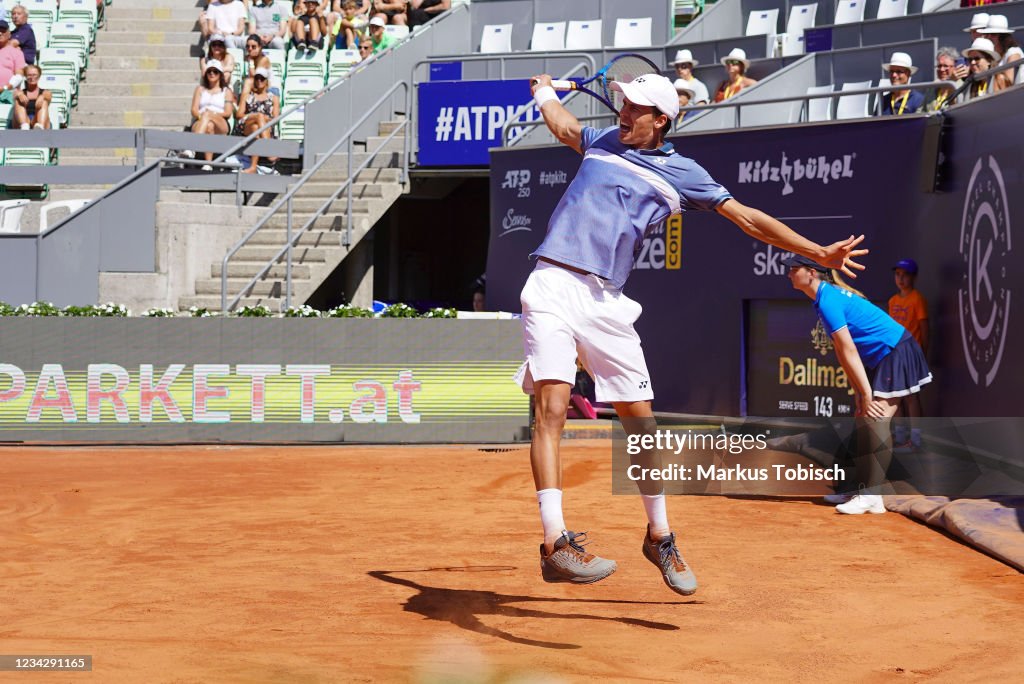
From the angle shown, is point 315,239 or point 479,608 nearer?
point 479,608

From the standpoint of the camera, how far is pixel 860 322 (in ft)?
32.3

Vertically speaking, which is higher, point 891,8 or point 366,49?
point 891,8

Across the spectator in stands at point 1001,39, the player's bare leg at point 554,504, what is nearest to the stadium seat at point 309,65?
the spectator in stands at point 1001,39

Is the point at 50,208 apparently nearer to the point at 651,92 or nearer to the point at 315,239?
the point at 315,239

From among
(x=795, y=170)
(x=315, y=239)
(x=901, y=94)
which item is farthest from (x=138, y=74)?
(x=901, y=94)

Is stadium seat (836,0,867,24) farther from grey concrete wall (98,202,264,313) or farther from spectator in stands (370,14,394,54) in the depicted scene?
grey concrete wall (98,202,264,313)

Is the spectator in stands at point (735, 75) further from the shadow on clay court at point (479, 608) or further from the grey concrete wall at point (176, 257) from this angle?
the shadow on clay court at point (479, 608)

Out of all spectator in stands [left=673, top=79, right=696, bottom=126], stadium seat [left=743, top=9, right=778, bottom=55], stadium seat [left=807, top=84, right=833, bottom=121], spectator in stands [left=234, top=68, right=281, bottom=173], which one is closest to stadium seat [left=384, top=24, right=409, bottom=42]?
spectator in stands [left=234, top=68, right=281, bottom=173]

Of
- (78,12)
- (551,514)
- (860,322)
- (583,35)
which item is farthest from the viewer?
(78,12)

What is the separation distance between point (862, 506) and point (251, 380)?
6745 millimetres

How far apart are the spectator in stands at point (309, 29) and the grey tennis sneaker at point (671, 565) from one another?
1707 cm

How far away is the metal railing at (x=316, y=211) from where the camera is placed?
56.7 ft

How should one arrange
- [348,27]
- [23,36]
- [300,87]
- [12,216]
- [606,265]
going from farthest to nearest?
[348,27], [300,87], [23,36], [12,216], [606,265]

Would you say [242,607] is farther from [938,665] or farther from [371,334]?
[371,334]
